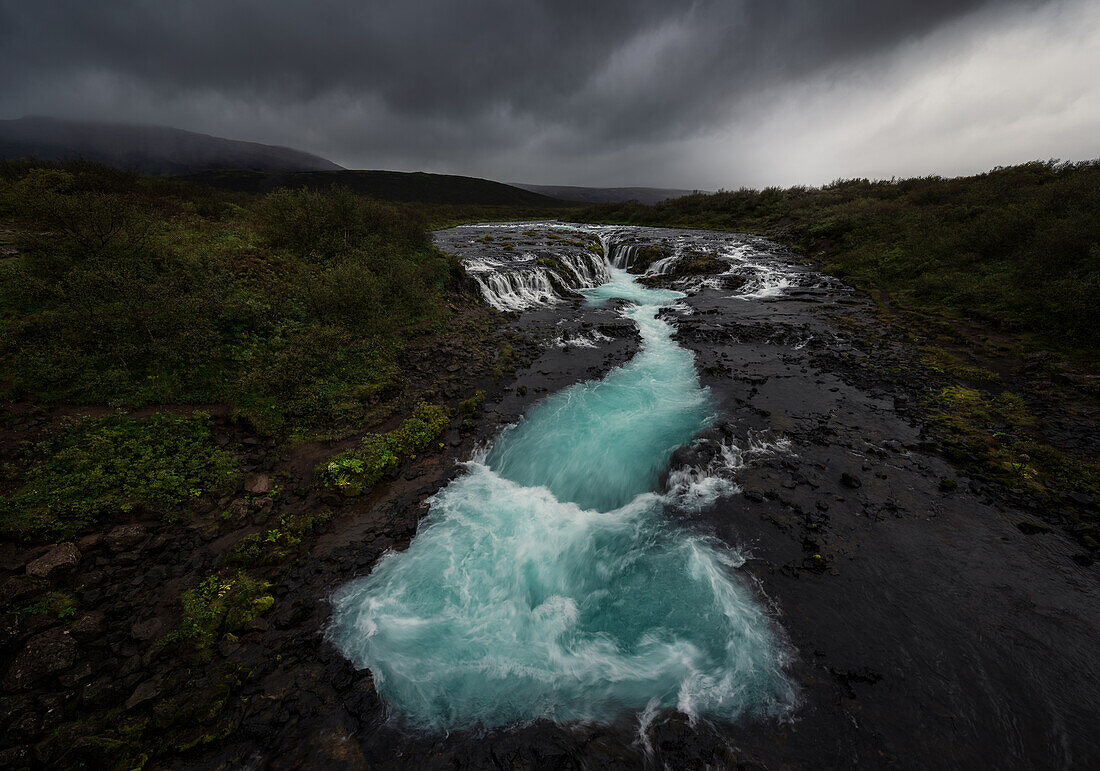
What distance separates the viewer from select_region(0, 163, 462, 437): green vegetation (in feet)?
35.9

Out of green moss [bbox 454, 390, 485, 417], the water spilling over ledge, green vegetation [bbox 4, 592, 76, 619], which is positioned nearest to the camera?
green vegetation [bbox 4, 592, 76, 619]

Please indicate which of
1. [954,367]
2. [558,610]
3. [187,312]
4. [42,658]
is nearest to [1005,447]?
[954,367]

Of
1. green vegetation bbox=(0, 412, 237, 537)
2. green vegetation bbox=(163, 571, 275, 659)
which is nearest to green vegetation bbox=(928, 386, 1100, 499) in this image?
green vegetation bbox=(163, 571, 275, 659)

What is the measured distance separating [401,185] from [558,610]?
643 feet

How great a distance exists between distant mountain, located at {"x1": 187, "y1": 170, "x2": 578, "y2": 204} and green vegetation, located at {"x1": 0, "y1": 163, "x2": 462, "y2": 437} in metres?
149

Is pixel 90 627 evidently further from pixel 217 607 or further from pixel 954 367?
pixel 954 367

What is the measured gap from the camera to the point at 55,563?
7.23 m

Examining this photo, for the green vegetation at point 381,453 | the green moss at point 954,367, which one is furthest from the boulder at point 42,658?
the green moss at point 954,367

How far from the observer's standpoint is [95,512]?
8.26m

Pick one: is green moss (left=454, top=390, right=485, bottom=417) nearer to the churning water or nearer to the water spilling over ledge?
the churning water

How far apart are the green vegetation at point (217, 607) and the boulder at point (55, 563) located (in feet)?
7.56

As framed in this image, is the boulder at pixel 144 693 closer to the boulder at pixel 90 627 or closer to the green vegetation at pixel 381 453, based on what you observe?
the boulder at pixel 90 627

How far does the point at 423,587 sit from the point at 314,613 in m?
2.21

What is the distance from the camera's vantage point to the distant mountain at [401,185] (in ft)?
477
